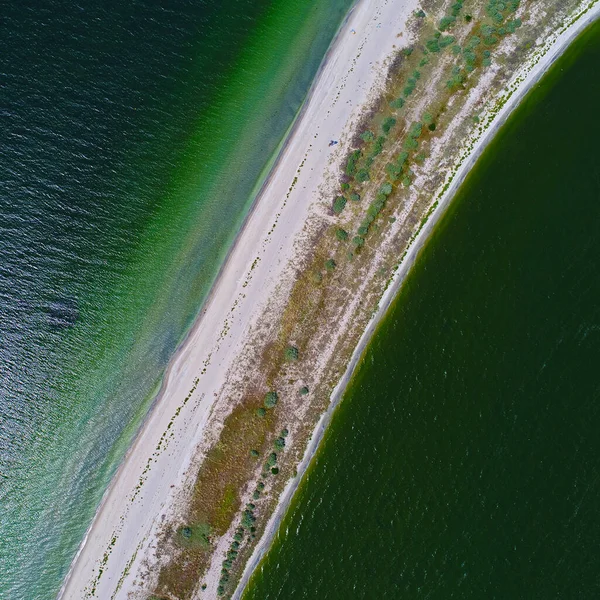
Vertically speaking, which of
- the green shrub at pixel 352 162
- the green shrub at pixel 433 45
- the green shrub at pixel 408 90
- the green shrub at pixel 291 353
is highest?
the green shrub at pixel 433 45

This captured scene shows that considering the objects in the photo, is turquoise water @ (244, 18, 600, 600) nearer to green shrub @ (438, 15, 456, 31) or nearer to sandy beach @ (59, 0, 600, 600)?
sandy beach @ (59, 0, 600, 600)

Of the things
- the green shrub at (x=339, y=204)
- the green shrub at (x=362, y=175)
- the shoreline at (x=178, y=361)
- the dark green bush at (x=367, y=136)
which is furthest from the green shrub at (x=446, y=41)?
the green shrub at (x=339, y=204)

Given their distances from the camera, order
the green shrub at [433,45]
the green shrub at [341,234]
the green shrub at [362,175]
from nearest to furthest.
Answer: the green shrub at [341,234], the green shrub at [362,175], the green shrub at [433,45]

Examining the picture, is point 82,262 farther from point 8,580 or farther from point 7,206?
point 8,580

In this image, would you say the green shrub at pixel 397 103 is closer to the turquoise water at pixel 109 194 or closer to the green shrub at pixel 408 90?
the green shrub at pixel 408 90

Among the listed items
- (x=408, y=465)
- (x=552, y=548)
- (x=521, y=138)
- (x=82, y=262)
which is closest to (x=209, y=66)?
(x=82, y=262)

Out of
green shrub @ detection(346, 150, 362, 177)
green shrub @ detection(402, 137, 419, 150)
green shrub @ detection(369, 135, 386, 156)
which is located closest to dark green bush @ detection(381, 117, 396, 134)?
green shrub @ detection(369, 135, 386, 156)
